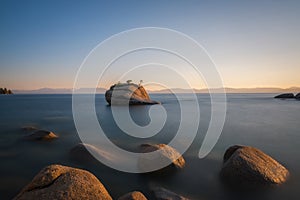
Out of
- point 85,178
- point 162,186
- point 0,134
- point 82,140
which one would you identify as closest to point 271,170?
point 162,186

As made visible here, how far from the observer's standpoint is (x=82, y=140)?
1388 cm

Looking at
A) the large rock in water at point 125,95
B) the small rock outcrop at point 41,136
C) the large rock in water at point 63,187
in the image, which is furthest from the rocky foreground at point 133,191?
the large rock in water at point 125,95

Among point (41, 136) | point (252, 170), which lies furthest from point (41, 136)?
point (252, 170)

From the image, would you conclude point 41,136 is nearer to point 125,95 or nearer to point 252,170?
point 252,170

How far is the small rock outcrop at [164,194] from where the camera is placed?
19.3 ft

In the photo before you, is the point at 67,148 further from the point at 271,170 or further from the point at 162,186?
the point at 271,170

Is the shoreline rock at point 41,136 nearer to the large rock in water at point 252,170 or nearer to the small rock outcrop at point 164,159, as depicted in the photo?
the small rock outcrop at point 164,159

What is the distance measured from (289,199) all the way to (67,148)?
451 inches

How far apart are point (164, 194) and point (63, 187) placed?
3.25 meters

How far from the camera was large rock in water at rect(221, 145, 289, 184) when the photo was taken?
6.95 m

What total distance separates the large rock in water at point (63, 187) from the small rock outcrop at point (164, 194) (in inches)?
77.6

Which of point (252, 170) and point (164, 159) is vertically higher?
point (164, 159)

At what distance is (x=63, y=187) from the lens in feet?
15.1

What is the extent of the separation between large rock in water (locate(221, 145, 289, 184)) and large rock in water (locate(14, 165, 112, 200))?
5120 millimetres
